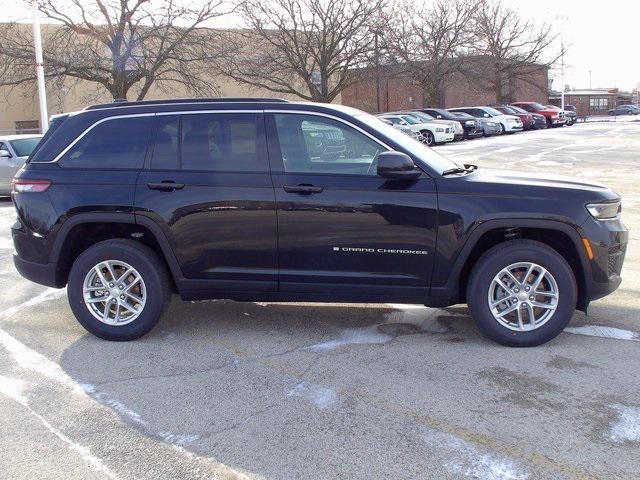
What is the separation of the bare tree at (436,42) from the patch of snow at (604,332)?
128ft

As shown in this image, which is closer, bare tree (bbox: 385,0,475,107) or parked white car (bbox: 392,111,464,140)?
parked white car (bbox: 392,111,464,140)

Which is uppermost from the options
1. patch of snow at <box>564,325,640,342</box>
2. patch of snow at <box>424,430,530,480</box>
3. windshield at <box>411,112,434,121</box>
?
windshield at <box>411,112,434,121</box>

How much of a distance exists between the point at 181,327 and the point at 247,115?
1.92 meters

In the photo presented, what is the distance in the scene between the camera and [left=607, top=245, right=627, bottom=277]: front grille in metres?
4.98

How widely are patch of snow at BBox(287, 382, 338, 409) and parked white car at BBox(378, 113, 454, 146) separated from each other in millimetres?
26096

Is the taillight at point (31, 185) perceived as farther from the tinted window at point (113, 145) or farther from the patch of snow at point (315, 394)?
the patch of snow at point (315, 394)

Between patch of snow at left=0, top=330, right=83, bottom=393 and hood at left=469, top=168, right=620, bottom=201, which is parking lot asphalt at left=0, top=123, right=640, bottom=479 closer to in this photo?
patch of snow at left=0, top=330, right=83, bottom=393

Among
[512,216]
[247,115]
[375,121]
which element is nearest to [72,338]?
[247,115]

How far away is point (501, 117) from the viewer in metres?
37.6

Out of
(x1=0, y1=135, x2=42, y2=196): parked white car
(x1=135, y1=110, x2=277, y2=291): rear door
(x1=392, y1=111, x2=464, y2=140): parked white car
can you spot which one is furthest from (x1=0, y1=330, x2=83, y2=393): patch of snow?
(x1=392, y1=111, x2=464, y2=140): parked white car

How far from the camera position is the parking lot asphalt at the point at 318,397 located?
3494 mm

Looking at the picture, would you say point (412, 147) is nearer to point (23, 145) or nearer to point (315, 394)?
point (315, 394)

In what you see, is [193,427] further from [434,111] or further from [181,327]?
[434,111]

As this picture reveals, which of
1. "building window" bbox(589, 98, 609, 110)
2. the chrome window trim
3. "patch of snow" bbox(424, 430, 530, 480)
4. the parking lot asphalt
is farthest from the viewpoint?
"building window" bbox(589, 98, 609, 110)
